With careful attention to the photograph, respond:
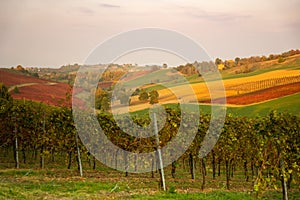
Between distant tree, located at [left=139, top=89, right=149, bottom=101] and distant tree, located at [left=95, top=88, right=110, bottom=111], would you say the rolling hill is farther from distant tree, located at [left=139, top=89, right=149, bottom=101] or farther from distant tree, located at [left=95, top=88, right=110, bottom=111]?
distant tree, located at [left=139, top=89, right=149, bottom=101]

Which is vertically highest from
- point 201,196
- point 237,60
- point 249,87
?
point 237,60

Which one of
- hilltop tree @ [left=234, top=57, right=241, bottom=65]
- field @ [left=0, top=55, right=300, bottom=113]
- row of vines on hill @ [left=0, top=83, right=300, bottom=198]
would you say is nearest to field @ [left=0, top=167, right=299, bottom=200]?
row of vines on hill @ [left=0, top=83, right=300, bottom=198]

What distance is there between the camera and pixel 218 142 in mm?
21031

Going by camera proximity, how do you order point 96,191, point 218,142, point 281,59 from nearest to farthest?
point 96,191 < point 218,142 < point 281,59

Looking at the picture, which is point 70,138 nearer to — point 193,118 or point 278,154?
point 193,118

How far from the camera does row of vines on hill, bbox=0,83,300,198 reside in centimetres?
1593

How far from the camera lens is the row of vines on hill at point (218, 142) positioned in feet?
52.3

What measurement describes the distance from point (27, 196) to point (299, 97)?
59.6 meters

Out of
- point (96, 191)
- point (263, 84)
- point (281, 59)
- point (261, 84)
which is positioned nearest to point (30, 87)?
point (261, 84)

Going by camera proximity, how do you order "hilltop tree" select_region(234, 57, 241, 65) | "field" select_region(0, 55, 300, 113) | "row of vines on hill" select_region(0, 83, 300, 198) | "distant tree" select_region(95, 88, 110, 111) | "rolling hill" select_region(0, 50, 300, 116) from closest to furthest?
"row of vines on hill" select_region(0, 83, 300, 198)
"distant tree" select_region(95, 88, 110, 111)
"field" select_region(0, 55, 300, 113)
"rolling hill" select_region(0, 50, 300, 116)
"hilltop tree" select_region(234, 57, 241, 65)

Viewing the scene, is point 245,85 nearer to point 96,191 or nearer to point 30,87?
point 30,87

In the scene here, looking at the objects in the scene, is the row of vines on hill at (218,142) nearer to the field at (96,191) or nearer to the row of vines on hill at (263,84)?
the field at (96,191)

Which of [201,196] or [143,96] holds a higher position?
[143,96]

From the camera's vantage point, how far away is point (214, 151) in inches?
866
